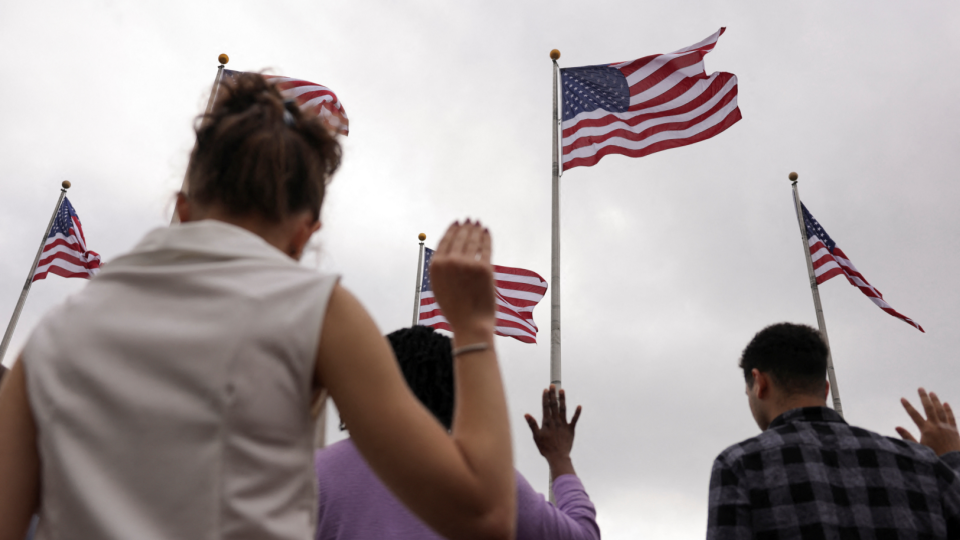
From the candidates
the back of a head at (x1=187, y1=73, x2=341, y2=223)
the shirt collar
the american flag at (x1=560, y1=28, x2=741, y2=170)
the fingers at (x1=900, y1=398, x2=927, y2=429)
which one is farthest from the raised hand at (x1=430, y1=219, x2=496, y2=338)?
the american flag at (x1=560, y1=28, x2=741, y2=170)

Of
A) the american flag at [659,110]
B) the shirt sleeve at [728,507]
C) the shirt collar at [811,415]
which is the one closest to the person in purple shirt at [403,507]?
the shirt sleeve at [728,507]

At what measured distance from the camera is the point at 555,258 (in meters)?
11.0

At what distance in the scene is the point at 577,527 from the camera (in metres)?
2.77

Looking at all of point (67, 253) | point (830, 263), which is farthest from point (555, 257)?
point (67, 253)

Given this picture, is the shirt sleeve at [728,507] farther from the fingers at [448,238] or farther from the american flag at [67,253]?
the american flag at [67,253]

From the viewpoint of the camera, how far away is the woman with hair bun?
1.09m

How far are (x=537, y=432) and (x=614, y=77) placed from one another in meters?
8.83

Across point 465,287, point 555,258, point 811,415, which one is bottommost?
point 465,287

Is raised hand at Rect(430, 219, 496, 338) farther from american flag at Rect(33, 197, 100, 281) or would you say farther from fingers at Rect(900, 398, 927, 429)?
american flag at Rect(33, 197, 100, 281)

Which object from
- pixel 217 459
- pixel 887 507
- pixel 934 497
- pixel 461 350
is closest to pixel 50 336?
pixel 217 459

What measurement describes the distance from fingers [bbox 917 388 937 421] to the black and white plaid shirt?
0.24 meters

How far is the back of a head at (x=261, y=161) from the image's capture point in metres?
1.32

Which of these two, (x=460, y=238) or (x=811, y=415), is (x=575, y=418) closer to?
(x=811, y=415)

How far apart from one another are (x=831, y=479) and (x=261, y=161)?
3211 millimetres
